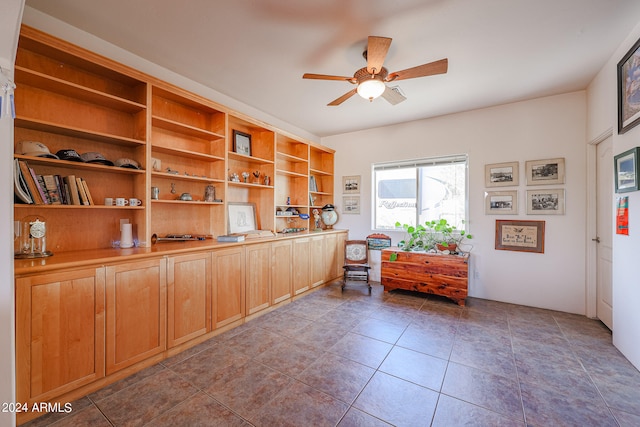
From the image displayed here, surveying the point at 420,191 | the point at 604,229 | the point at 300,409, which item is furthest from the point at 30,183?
the point at 604,229

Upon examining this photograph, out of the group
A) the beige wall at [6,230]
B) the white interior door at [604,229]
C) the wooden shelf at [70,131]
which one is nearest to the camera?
the beige wall at [6,230]

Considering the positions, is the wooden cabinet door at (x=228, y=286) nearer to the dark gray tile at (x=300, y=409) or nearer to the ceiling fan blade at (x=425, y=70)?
the dark gray tile at (x=300, y=409)

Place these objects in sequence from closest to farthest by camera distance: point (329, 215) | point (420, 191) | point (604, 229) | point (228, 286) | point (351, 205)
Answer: point (228, 286)
point (604, 229)
point (420, 191)
point (329, 215)
point (351, 205)

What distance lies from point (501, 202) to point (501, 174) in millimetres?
399

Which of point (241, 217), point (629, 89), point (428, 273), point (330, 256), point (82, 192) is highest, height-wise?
point (629, 89)

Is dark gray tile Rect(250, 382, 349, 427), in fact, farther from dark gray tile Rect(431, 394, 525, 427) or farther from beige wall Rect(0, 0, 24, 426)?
beige wall Rect(0, 0, 24, 426)

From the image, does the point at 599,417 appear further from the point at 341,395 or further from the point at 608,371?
the point at 341,395

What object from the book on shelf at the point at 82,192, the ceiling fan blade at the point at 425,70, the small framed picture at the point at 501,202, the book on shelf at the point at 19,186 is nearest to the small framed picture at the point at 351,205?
the small framed picture at the point at 501,202

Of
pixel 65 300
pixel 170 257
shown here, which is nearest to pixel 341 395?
pixel 170 257

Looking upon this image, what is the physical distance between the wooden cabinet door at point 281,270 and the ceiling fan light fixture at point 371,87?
6.70 ft

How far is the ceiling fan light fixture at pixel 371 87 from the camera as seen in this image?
2.28 meters

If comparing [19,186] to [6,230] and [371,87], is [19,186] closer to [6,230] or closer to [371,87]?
[6,230]

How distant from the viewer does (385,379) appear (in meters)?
1.95

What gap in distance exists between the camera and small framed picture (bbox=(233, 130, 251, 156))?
3.44 metres
